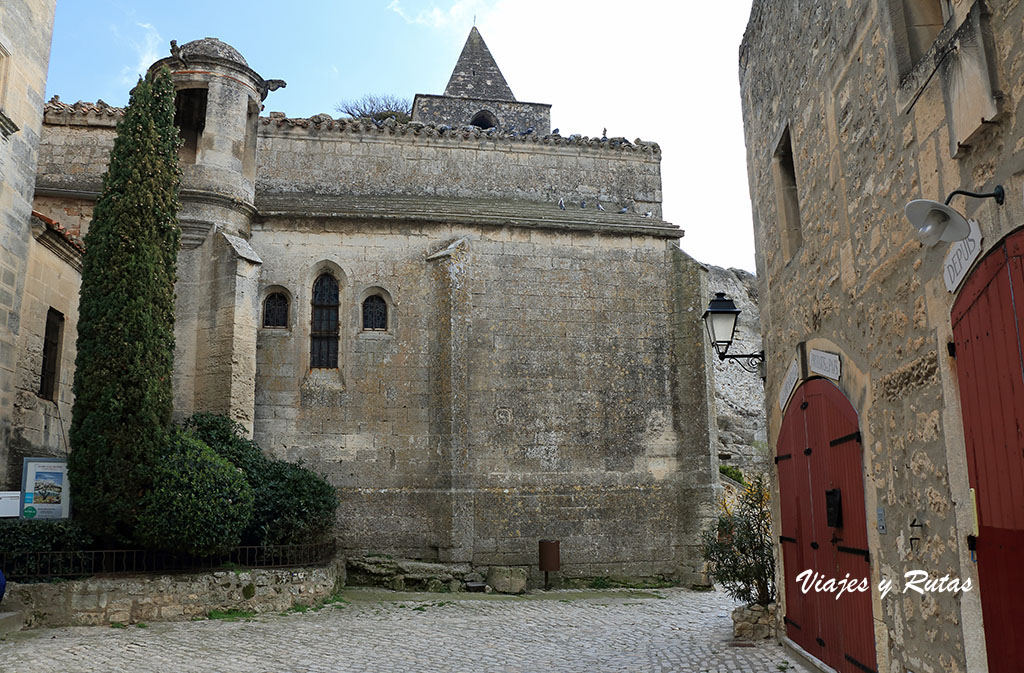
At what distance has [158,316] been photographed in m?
9.87

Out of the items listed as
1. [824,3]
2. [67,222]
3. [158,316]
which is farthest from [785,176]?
[67,222]

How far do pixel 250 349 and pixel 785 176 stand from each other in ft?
27.5

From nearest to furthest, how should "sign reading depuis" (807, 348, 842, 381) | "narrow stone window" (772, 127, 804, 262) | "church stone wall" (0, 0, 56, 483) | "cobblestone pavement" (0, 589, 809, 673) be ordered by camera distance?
"sign reading depuis" (807, 348, 842, 381)
"cobblestone pavement" (0, 589, 809, 673)
"narrow stone window" (772, 127, 804, 262)
"church stone wall" (0, 0, 56, 483)

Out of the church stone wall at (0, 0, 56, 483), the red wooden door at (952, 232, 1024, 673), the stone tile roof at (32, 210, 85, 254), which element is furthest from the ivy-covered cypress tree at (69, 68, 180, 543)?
the red wooden door at (952, 232, 1024, 673)

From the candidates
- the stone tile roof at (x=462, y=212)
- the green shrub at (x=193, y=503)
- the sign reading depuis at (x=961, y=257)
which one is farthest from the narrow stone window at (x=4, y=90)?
the sign reading depuis at (x=961, y=257)

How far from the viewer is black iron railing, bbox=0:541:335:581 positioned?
872 centimetres

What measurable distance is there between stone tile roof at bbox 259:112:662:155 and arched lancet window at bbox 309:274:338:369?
3.12 m

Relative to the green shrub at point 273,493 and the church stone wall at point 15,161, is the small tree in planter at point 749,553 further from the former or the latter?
the church stone wall at point 15,161

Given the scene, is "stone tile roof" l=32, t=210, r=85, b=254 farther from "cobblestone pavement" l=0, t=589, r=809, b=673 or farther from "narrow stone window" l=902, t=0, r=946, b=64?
"narrow stone window" l=902, t=0, r=946, b=64

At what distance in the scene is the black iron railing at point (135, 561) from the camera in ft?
28.6

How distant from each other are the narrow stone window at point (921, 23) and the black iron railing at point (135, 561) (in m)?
9.05

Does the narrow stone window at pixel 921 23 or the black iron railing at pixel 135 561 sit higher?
the narrow stone window at pixel 921 23

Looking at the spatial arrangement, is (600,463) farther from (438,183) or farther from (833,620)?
(833,620)

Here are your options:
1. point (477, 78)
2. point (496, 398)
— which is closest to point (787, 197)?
point (496, 398)
